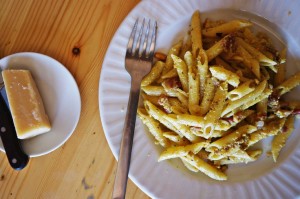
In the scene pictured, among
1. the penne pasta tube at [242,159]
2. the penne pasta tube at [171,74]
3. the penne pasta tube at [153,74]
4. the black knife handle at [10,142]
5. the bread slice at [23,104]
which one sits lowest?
the black knife handle at [10,142]

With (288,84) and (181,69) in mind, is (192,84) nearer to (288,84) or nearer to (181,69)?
(181,69)

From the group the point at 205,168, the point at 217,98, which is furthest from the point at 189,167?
the point at 217,98

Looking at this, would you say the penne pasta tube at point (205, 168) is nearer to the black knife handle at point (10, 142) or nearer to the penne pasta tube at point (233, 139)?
the penne pasta tube at point (233, 139)

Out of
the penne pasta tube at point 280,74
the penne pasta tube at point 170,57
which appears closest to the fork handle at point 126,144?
the penne pasta tube at point 170,57

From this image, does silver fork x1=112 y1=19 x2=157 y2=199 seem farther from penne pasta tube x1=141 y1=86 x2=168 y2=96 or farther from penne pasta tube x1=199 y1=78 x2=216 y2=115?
penne pasta tube x1=199 y1=78 x2=216 y2=115

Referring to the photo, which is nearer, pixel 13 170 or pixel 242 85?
pixel 242 85

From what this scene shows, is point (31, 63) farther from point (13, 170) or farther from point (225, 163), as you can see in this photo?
point (225, 163)

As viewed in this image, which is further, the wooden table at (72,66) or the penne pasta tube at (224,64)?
the wooden table at (72,66)

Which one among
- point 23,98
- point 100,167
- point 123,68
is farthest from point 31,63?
point 100,167
